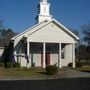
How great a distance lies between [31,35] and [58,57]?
5996 mm

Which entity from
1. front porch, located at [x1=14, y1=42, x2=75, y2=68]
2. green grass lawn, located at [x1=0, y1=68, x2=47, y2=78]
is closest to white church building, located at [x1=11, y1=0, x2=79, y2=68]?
front porch, located at [x1=14, y1=42, x2=75, y2=68]

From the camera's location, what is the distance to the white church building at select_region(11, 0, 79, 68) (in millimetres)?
45750

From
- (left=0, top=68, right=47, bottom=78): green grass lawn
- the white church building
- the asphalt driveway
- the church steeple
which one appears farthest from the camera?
the church steeple

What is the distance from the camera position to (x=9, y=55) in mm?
53656

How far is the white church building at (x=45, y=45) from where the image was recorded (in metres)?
45.8

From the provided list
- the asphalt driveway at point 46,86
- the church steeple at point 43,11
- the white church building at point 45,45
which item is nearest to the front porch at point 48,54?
the white church building at point 45,45

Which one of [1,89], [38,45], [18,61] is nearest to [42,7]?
[38,45]

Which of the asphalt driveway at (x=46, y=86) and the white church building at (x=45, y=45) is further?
the white church building at (x=45, y=45)

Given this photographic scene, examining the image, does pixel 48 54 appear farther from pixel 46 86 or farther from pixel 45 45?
pixel 46 86

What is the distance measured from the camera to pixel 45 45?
48375 millimetres

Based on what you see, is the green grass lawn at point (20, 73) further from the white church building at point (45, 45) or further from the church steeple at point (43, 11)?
the church steeple at point (43, 11)

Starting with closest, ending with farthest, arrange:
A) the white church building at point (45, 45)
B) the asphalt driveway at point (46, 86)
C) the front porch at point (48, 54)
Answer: the asphalt driveway at point (46, 86), the white church building at point (45, 45), the front porch at point (48, 54)

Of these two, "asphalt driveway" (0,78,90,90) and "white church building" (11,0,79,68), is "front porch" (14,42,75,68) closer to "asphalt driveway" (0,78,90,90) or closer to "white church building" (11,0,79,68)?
"white church building" (11,0,79,68)

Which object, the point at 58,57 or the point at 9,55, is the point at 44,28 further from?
the point at 9,55
